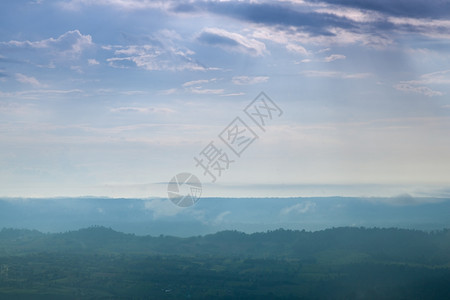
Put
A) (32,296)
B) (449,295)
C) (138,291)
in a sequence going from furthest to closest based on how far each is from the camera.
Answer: (138,291), (32,296), (449,295)

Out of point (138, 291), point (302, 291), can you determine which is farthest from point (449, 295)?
point (138, 291)

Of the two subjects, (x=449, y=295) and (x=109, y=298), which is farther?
(x=109, y=298)

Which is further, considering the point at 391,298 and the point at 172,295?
the point at 172,295

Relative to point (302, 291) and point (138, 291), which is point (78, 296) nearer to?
point (138, 291)

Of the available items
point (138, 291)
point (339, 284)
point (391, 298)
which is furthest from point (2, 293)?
point (391, 298)

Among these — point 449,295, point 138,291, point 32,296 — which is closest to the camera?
point 449,295

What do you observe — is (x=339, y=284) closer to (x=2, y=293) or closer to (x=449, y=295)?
(x=449, y=295)

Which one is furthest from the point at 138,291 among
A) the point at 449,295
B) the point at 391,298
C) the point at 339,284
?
the point at 449,295
